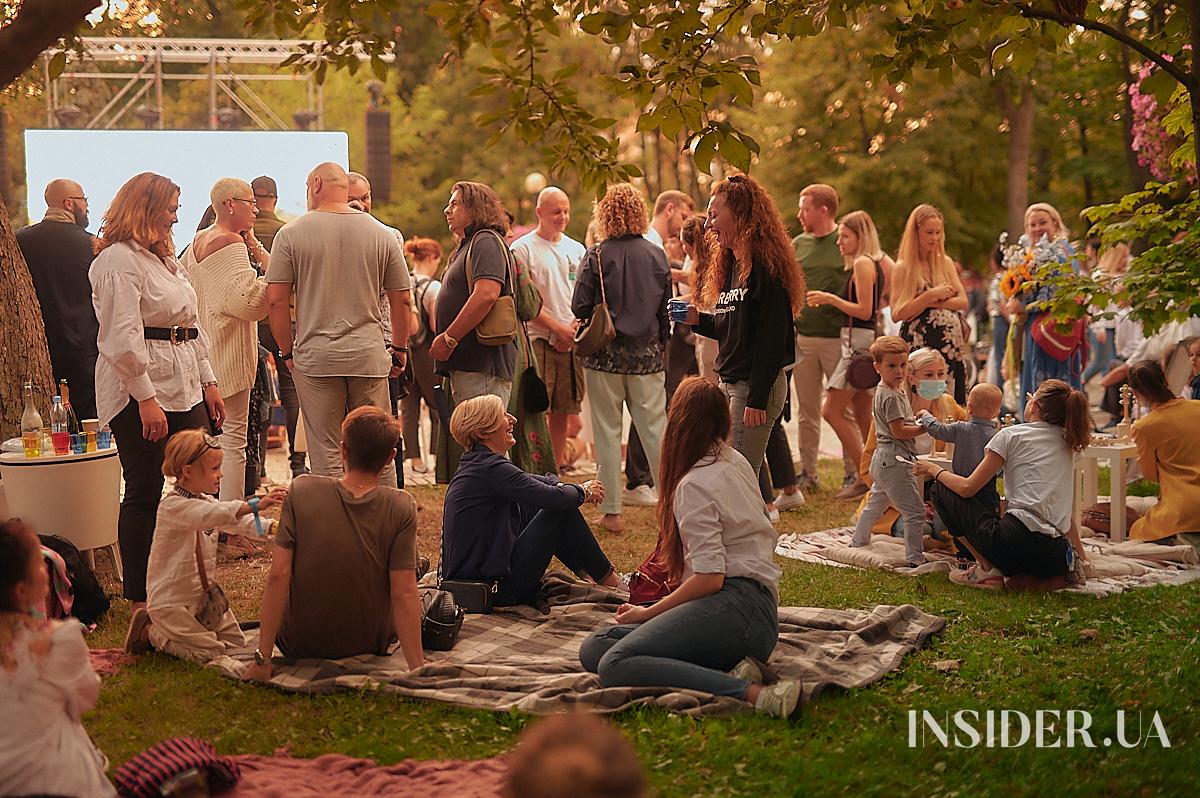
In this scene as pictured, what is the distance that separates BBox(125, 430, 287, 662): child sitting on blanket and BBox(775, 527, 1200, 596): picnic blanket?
130 inches

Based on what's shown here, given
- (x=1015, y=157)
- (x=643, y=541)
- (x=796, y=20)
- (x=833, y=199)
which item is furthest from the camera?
(x=1015, y=157)

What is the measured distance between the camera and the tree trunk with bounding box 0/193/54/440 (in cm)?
664

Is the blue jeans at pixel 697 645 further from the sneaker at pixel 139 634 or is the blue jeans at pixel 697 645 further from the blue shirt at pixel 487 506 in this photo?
the sneaker at pixel 139 634

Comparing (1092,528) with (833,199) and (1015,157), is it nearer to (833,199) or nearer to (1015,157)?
(833,199)

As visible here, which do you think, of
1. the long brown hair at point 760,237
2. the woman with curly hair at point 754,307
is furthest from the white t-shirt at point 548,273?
the long brown hair at point 760,237

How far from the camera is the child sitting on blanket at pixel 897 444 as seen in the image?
22.6 ft

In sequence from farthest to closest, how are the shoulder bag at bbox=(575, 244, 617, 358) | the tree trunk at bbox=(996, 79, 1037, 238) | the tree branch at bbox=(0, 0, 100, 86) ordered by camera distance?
the tree trunk at bbox=(996, 79, 1037, 238)
the shoulder bag at bbox=(575, 244, 617, 358)
the tree branch at bbox=(0, 0, 100, 86)

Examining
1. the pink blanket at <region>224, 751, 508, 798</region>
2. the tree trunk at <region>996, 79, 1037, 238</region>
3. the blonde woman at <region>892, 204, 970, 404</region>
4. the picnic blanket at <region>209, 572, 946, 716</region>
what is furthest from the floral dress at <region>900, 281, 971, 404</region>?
the tree trunk at <region>996, 79, 1037, 238</region>

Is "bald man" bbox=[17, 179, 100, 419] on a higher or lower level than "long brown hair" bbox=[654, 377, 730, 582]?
higher

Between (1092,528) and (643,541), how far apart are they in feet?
8.84

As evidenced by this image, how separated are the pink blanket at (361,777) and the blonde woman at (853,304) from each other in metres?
5.06

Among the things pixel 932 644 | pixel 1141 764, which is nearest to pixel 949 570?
pixel 932 644

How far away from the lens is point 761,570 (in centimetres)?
471

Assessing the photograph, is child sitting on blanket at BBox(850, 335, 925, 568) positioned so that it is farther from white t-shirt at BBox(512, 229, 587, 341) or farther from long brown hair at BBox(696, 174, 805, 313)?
white t-shirt at BBox(512, 229, 587, 341)
